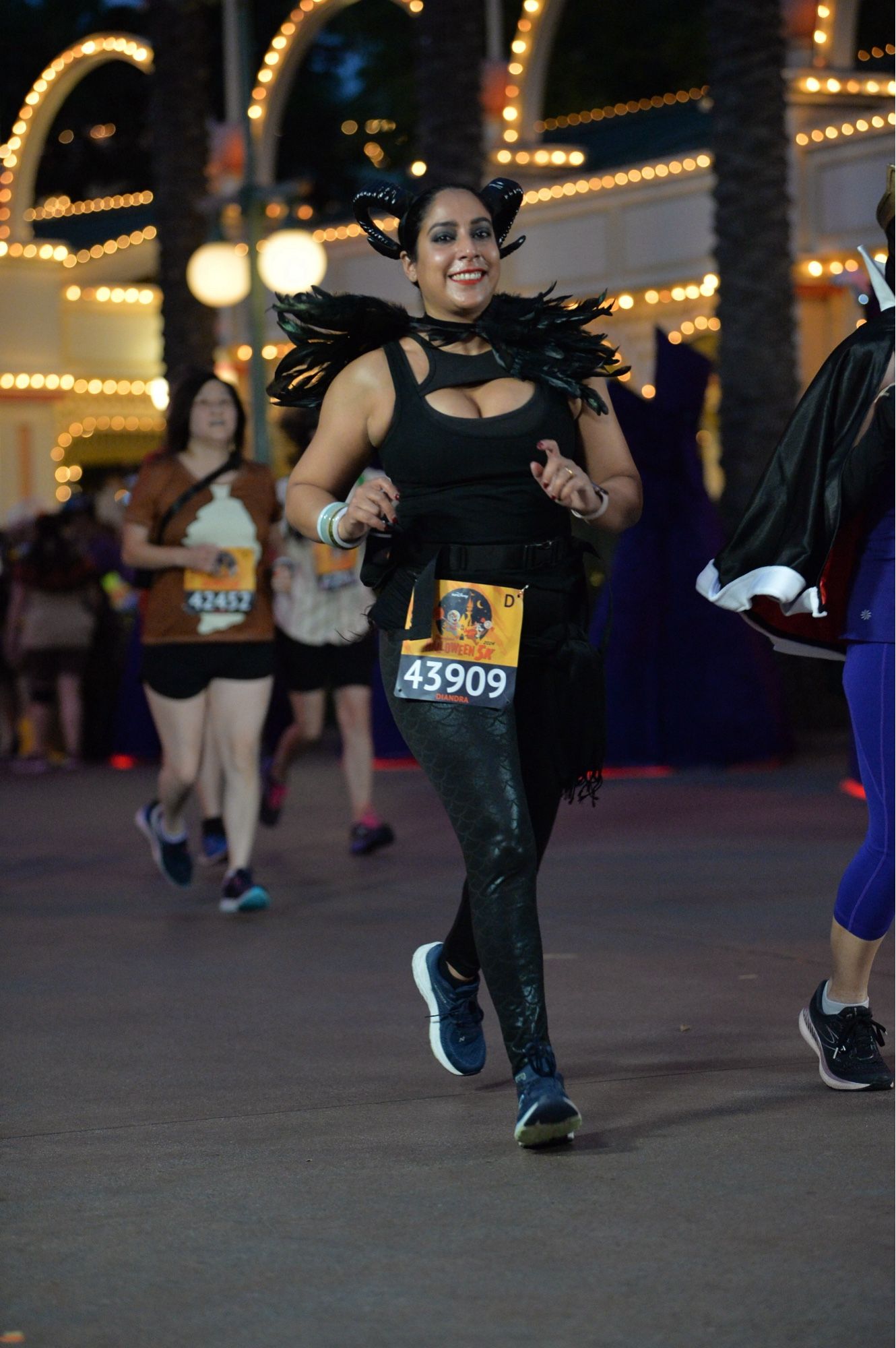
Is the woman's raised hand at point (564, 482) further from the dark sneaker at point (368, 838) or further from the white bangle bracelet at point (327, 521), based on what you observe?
the dark sneaker at point (368, 838)

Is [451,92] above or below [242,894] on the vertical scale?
above

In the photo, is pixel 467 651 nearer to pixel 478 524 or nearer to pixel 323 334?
pixel 478 524

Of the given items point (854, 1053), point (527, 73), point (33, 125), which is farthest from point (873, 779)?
point (33, 125)

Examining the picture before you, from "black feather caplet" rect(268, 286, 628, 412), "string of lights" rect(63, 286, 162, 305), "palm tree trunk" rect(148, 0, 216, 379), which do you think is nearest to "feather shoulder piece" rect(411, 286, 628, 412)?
"black feather caplet" rect(268, 286, 628, 412)

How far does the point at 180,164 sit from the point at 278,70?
5.00 meters

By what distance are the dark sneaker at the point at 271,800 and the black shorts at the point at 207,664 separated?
7.24 ft

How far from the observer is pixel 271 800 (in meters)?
10.6

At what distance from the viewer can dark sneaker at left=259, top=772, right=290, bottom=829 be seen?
10.6 meters

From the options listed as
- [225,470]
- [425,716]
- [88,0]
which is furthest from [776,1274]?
[88,0]

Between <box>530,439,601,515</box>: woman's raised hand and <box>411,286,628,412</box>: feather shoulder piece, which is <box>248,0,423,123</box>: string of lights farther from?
<box>530,439,601,515</box>: woman's raised hand

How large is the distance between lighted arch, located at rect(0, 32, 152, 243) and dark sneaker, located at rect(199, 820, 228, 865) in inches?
779

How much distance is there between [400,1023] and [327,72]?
36528 millimetres

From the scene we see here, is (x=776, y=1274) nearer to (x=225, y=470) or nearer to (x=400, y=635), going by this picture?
(x=400, y=635)

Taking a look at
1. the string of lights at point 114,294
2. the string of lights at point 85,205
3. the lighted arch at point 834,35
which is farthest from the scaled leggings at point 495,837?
the string of lights at point 85,205
